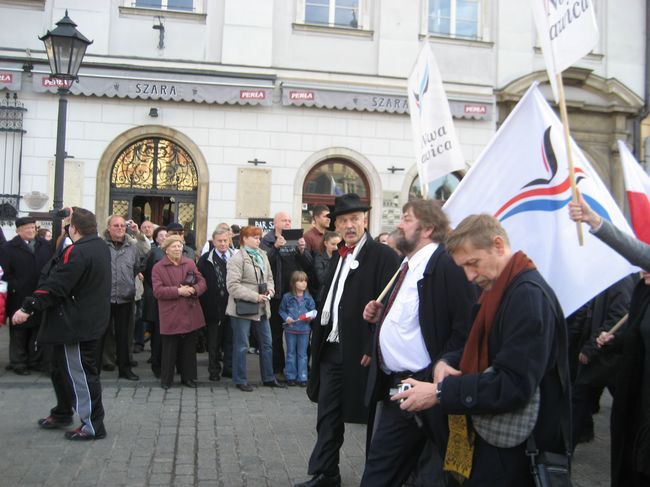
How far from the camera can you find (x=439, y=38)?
17.1 metres

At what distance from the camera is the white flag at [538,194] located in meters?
4.55

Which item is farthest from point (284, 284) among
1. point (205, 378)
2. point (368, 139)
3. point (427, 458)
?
point (368, 139)

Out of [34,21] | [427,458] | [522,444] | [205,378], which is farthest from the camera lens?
[34,21]

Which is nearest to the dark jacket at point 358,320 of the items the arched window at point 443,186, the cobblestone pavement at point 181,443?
the cobblestone pavement at point 181,443

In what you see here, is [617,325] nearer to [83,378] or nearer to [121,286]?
[83,378]

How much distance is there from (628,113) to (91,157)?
42.0 feet

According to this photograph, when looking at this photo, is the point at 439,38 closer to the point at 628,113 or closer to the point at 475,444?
the point at 628,113

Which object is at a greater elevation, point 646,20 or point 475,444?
point 646,20

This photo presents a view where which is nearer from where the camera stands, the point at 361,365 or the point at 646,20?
the point at 361,365

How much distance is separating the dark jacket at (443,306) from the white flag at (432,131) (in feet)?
8.87

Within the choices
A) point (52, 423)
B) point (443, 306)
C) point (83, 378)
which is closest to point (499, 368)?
point (443, 306)

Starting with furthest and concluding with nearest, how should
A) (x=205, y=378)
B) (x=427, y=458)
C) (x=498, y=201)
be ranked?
(x=205, y=378)
(x=498, y=201)
(x=427, y=458)

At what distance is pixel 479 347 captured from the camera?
3.07 meters

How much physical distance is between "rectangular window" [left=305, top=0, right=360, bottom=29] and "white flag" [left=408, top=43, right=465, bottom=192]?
9546 mm
